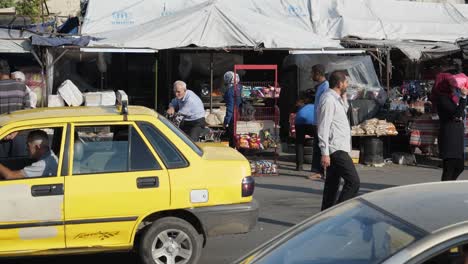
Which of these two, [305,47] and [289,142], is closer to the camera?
[305,47]

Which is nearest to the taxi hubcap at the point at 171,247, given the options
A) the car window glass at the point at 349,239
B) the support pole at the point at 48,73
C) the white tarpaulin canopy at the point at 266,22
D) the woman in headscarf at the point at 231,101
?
the car window glass at the point at 349,239

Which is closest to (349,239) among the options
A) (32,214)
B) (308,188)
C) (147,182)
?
(147,182)

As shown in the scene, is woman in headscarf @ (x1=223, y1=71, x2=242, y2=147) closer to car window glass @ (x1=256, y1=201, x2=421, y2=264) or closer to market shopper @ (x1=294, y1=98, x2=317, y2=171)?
market shopper @ (x1=294, y1=98, x2=317, y2=171)

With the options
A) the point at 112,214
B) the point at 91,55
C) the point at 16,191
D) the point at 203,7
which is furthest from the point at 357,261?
the point at 91,55

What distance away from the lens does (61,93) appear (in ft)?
42.0

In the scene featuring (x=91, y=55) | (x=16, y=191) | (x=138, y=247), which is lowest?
(x=138, y=247)

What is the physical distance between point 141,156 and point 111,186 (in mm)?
379

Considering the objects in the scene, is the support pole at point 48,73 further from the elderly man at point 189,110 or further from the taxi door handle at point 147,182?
the taxi door handle at point 147,182

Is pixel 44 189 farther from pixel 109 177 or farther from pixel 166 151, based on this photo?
pixel 166 151

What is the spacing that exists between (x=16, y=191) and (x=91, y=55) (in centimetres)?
907

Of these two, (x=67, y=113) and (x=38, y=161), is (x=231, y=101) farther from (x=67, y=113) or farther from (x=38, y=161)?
(x=38, y=161)

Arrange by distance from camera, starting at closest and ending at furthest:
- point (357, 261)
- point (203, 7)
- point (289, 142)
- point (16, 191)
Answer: point (357, 261) → point (16, 191) → point (203, 7) → point (289, 142)

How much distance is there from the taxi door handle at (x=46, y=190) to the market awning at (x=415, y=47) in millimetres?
10288

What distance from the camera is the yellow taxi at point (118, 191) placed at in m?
5.82
